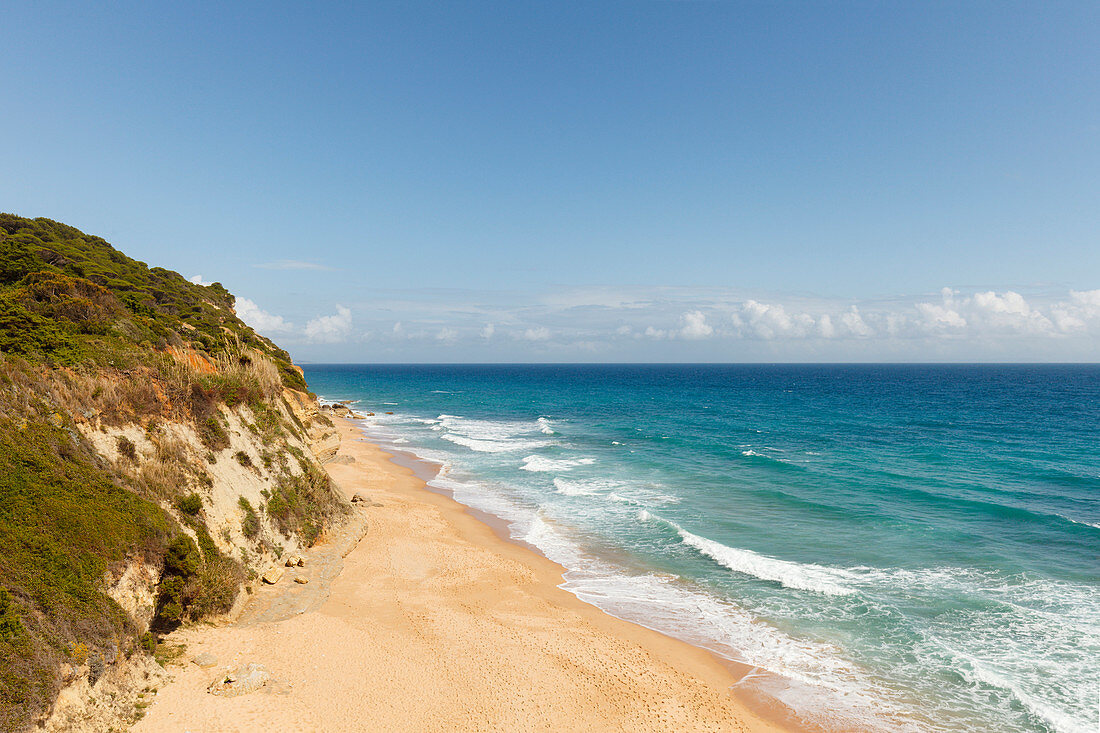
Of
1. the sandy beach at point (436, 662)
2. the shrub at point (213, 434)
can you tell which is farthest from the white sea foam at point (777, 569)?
the shrub at point (213, 434)

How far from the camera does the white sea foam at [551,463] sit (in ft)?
130

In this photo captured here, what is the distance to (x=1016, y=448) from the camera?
145 feet

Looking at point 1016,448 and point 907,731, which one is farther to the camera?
point 1016,448

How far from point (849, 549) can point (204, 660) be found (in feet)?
81.0

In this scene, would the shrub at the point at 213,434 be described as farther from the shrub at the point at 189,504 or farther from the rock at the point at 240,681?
the rock at the point at 240,681

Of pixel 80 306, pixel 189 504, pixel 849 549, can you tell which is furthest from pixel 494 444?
pixel 189 504

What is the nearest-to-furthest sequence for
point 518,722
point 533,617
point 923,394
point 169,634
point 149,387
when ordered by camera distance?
point 518,722
point 169,634
point 149,387
point 533,617
point 923,394

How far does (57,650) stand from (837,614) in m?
21.0

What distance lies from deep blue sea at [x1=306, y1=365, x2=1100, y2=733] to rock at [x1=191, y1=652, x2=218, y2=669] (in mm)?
11856

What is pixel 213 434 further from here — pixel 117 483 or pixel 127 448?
pixel 117 483

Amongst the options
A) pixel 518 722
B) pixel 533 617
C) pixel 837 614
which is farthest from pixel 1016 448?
pixel 518 722

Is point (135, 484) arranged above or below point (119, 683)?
above

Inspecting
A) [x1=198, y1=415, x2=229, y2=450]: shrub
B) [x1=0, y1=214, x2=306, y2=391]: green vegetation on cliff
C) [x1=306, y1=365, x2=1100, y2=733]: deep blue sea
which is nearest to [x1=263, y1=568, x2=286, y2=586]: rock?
[x1=198, y1=415, x2=229, y2=450]: shrub

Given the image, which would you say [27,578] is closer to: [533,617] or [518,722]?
[518,722]
